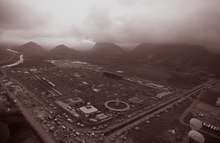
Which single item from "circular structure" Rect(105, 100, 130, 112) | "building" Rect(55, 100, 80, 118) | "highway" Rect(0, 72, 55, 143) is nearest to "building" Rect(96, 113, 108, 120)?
"circular structure" Rect(105, 100, 130, 112)

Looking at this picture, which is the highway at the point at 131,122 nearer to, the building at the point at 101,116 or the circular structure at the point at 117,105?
the building at the point at 101,116

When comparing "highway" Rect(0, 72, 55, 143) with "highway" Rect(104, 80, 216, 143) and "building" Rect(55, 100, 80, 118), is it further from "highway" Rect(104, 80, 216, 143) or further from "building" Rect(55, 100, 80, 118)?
"highway" Rect(104, 80, 216, 143)

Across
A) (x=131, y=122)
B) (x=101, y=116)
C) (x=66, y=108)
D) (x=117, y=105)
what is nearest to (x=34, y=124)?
(x=66, y=108)

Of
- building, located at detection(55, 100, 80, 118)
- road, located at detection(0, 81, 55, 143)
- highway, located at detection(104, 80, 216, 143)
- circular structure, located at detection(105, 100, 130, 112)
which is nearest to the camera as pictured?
road, located at detection(0, 81, 55, 143)

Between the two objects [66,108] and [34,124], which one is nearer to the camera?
[34,124]

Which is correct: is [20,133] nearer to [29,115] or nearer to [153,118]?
[29,115]

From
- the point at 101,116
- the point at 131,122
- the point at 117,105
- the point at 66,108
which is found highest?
the point at 66,108

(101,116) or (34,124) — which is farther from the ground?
(34,124)

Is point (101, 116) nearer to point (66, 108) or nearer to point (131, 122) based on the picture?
point (131, 122)

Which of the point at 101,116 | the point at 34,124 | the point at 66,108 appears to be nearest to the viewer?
the point at 34,124

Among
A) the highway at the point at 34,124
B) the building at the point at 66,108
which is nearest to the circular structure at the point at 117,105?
the building at the point at 66,108

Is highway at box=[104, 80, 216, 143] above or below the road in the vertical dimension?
below
